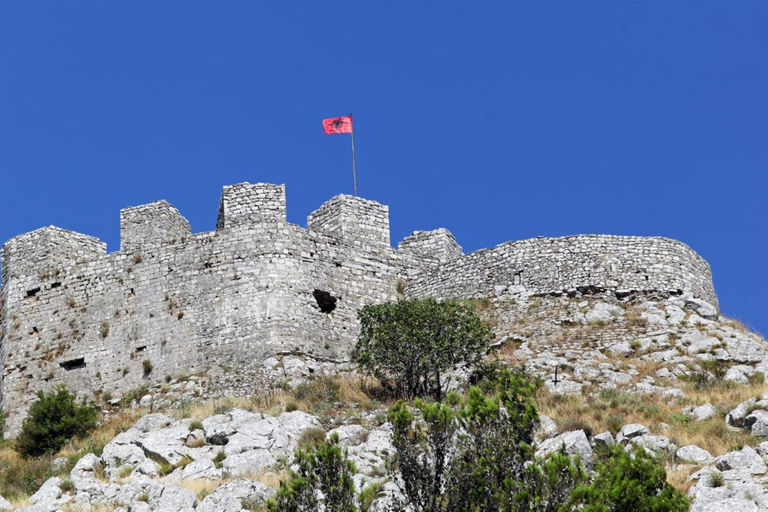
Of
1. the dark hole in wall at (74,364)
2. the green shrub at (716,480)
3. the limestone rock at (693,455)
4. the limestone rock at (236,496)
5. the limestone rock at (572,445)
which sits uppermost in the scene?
the dark hole in wall at (74,364)

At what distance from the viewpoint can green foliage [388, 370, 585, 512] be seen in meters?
18.5

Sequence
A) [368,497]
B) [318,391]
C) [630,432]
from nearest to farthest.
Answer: [368,497] → [630,432] → [318,391]

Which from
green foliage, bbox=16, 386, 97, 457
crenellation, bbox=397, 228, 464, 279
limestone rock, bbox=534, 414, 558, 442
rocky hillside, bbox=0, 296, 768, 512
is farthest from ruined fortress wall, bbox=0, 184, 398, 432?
limestone rock, bbox=534, 414, 558, 442

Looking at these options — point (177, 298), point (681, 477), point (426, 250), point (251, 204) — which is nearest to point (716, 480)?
point (681, 477)

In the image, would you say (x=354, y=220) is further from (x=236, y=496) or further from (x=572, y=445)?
(x=236, y=496)

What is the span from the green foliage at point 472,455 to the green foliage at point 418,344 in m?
8.27

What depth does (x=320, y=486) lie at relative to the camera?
1873 cm

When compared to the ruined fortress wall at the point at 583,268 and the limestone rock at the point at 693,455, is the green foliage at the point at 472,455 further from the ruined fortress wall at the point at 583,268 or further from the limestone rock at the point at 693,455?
the ruined fortress wall at the point at 583,268

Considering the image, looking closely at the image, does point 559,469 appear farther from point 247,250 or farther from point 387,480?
point 247,250

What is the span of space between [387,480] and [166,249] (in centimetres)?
1258

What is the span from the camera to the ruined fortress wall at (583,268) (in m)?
31.8

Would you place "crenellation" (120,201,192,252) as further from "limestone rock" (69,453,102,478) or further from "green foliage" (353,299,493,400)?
"limestone rock" (69,453,102,478)

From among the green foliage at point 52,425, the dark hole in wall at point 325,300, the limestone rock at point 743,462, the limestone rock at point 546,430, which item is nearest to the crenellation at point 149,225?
the dark hole in wall at point 325,300

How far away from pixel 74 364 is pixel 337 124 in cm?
953
